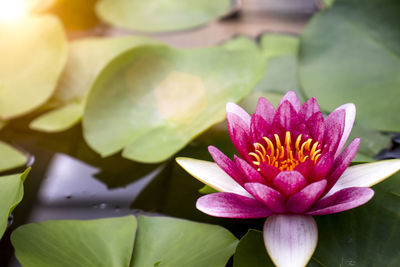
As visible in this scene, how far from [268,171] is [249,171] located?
0.04m

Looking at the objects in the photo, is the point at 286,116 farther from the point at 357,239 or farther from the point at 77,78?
the point at 77,78

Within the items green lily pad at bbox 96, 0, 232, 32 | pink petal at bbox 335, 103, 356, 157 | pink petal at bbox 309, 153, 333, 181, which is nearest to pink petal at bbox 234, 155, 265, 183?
pink petal at bbox 309, 153, 333, 181

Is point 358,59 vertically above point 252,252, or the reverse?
point 358,59

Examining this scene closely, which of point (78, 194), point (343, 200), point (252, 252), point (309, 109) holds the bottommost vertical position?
point (78, 194)

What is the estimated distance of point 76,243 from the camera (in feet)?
3.09

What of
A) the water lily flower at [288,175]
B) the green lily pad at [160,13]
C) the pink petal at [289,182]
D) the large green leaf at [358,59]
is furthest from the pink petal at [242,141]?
the green lily pad at [160,13]

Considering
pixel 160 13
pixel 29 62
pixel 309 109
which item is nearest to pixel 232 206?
pixel 309 109

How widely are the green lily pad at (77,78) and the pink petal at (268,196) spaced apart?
804 millimetres

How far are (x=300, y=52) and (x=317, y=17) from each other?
16 cm

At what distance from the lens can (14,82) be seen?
1.50m

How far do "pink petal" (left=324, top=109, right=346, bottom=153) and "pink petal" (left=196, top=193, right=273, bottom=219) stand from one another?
0.19m

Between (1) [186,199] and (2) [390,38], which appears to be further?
(2) [390,38]

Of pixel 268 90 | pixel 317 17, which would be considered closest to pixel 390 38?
pixel 317 17

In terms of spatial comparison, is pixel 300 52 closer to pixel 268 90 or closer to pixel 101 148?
pixel 268 90
